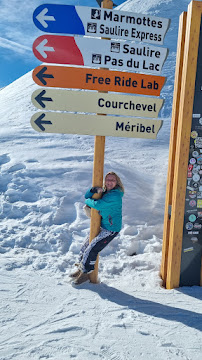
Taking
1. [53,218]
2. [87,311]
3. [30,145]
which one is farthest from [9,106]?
[87,311]

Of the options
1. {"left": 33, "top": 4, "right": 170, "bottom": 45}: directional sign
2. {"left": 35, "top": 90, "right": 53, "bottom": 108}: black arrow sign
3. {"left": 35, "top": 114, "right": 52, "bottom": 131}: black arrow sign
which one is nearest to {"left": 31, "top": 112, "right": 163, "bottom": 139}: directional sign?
{"left": 35, "top": 114, "right": 52, "bottom": 131}: black arrow sign

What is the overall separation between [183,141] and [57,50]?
1.94 m

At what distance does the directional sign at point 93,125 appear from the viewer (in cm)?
365

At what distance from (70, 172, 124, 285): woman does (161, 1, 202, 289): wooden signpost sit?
81 centimetres

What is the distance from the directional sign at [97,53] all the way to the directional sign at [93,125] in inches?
24.7

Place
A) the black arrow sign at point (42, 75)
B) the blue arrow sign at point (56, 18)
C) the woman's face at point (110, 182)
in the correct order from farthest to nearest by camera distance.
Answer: the woman's face at point (110, 182) < the black arrow sign at point (42, 75) < the blue arrow sign at point (56, 18)

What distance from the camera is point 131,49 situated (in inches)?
147

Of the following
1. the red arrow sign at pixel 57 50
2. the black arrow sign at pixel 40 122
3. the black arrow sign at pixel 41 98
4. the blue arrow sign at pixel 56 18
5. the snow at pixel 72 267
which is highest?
the blue arrow sign at pixel 56 18

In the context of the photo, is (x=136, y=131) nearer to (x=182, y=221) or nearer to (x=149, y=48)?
(x=149, y=48)

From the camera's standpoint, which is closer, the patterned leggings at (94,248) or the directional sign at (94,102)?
the directional sign at (94,102)

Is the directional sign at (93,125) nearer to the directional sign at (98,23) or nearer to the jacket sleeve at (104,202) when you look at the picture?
the jacket sleeve at (104,202)

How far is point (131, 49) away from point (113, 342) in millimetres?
3248

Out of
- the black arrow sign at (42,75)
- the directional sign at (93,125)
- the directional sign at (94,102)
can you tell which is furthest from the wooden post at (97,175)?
the black arrow sign at (42,75)

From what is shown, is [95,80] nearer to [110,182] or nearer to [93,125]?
[93,125]
